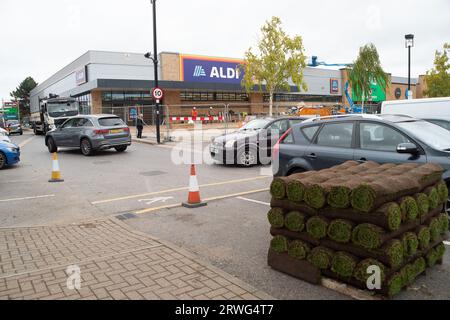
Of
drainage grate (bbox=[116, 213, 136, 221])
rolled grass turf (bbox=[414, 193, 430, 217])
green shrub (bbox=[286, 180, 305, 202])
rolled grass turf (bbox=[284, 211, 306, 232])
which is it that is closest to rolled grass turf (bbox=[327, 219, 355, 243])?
rolled grass turf (bbox=[284, 211, 306, 232])

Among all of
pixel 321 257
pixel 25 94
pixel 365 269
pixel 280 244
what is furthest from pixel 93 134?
pixel 25 94

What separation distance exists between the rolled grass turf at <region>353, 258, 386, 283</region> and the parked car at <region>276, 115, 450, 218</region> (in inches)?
93.5

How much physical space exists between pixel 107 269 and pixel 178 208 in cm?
293

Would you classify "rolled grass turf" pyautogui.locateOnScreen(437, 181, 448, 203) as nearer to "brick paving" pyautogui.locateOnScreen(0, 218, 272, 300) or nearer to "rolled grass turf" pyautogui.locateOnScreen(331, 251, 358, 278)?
"rolled grass turf" pyautogui.locateOnScreen(331, 251, 358, 278)

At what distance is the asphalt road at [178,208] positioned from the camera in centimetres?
399

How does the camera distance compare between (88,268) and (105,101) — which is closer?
(88,268)

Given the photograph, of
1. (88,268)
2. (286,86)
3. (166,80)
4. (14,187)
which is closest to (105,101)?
(166,80)

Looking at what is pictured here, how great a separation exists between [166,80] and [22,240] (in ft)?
111

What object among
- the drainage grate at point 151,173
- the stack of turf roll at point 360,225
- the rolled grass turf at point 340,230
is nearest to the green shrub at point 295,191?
the stack of turf roll at point 360,225

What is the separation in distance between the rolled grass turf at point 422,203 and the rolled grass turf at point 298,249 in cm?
118

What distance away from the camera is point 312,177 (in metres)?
4.03

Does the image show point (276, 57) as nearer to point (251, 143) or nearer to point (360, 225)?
point (251, 143)

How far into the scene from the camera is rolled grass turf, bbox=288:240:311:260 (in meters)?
3.86

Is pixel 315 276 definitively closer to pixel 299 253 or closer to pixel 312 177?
pixel 299 253
